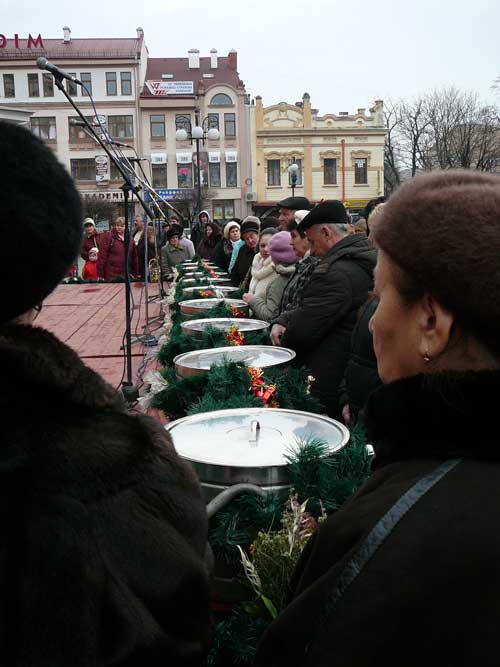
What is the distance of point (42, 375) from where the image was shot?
0.99 m

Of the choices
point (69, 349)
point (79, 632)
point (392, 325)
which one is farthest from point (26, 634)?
point (392, 325)

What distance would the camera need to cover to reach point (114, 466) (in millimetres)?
982

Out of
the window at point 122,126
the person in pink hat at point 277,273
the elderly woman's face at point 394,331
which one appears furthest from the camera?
the window at point 122,126

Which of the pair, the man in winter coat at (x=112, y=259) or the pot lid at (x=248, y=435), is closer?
the pot lid at (x=248, y=435)

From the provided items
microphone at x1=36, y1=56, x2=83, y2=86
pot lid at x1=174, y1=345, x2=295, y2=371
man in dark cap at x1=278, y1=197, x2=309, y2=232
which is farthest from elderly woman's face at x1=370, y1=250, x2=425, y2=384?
man in dark cap at x1=278, y1=197, x2=309, y2=232

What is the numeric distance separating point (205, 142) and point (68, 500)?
1840 inches

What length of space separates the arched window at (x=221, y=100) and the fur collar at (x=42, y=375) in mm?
46851

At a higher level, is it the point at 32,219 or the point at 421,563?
the point at 32,219

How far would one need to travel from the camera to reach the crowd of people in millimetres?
831

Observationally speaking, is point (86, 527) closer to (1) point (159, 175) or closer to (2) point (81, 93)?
(1) point (159, 175)

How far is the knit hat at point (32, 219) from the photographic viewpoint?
2.97ft

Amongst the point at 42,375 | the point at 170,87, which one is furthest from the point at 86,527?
the point at 170,87

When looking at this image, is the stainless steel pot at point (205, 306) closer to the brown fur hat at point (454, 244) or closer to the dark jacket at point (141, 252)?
the brown fur hat at point (454, 244)

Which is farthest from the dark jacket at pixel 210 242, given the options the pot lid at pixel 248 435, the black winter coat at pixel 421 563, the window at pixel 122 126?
the window at pixel 122 126
